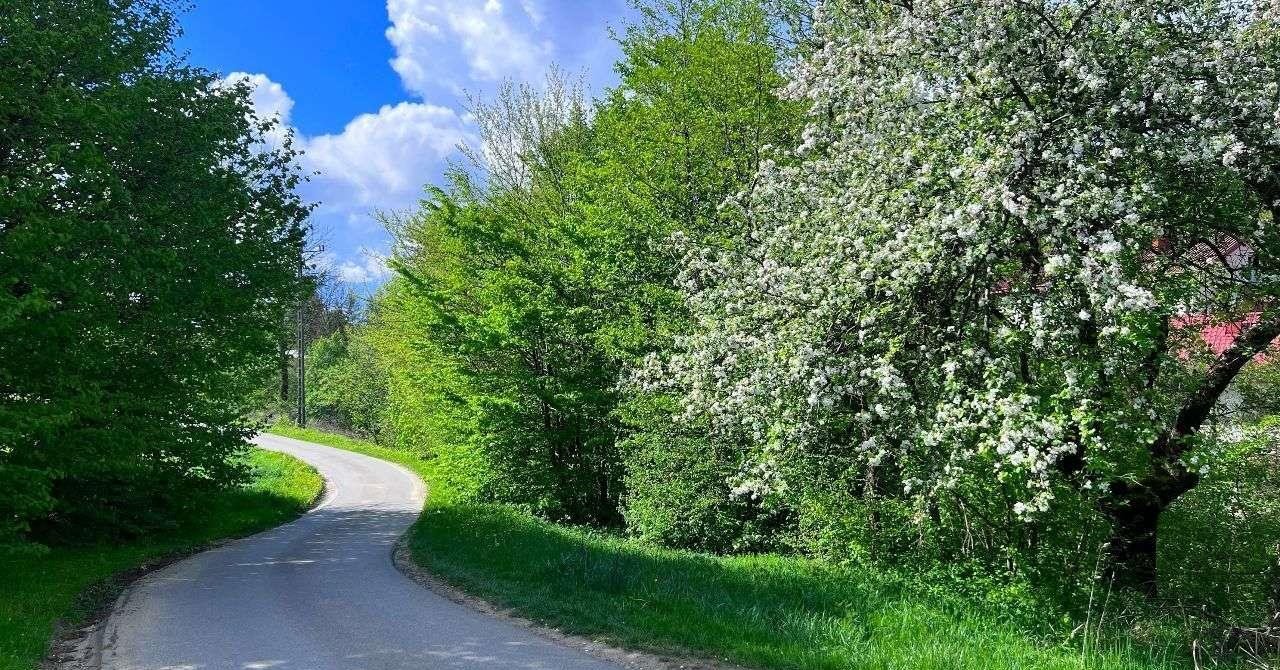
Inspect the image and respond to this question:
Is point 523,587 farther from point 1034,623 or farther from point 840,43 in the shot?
point 840,43

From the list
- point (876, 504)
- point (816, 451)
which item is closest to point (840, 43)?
point (816, 451)

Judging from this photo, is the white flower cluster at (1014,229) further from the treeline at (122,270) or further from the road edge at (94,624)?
the treeline at (122,270)

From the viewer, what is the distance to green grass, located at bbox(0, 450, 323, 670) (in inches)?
373

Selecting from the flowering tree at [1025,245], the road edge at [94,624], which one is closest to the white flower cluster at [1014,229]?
the flowering tree at [1025,245]

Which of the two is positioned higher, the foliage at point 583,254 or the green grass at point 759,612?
the foliage at point 583,254

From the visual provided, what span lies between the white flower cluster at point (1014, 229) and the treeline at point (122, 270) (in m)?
9.54

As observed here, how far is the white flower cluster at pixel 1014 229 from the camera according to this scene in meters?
7.97

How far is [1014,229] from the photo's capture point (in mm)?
8422

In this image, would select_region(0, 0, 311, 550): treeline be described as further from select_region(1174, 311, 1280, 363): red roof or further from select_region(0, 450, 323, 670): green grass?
select_region(1174, 311, 1280, 363): red roof

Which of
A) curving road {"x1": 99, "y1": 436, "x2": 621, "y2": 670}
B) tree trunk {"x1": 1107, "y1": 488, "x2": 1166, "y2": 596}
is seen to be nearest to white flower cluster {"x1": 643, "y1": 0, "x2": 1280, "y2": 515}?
tree trunk {"x1": 1107, "y1": 488, "x2": 1166, "y2": 596}

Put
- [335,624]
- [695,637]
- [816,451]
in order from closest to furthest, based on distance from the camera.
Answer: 1. [695,637]
2. [335,624]
3. [816,451]

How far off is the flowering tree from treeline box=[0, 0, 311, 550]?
30.8 ft

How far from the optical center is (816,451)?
1187cm

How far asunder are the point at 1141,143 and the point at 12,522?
15.1 meters
